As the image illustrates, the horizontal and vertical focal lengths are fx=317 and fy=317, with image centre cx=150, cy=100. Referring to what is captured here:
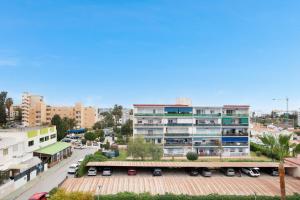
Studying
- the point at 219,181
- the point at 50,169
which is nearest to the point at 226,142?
the point at 219,181

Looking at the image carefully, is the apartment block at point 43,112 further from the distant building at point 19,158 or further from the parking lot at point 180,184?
the parking lot at point 180,184

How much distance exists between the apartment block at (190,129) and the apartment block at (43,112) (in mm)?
53022

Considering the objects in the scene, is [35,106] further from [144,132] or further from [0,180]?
[0,180]

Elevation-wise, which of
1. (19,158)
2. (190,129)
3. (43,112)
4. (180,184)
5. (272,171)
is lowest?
(180,184)

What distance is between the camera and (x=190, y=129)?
2240 inches

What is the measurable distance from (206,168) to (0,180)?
20526 millimetres

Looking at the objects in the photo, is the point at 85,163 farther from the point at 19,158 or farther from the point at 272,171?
the point at 272,171

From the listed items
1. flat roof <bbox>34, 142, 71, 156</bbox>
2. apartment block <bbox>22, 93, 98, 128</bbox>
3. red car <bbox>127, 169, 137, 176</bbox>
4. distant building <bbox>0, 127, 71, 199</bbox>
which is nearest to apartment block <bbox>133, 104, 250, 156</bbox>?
flat roof <bbox>34, 142, 71, 156</bbox>

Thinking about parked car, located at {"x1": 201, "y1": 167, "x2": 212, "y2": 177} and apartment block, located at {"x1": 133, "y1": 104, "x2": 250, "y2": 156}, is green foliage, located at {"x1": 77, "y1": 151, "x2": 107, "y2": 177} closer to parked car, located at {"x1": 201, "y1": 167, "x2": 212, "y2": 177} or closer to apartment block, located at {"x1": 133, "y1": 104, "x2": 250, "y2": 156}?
parked car, located at {"x1": 201, "y1": 167, "x2": 212, "y2": 177}

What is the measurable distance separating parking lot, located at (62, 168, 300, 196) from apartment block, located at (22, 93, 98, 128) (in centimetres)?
7282

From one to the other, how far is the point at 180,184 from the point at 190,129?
92.0 feet

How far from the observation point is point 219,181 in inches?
1206

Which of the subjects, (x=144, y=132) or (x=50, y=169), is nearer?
(x=50, y=169)

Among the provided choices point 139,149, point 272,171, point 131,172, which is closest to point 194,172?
point 131,172
